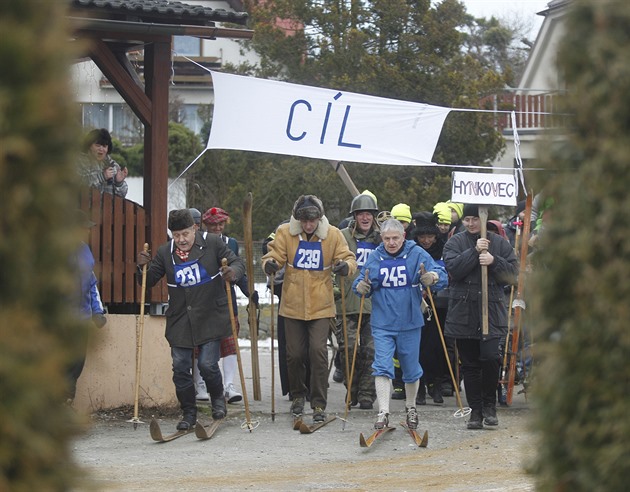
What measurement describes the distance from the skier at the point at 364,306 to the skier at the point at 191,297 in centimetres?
193

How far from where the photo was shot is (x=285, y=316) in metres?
11.4

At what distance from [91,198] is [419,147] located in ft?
11.2

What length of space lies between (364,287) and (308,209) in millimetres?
971

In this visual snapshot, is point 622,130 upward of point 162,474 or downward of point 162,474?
upward

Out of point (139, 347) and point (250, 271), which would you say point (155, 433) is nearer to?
point (139, 347)

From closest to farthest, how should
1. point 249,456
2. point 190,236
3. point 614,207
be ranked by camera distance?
point 614,207 < point 249,456 < point 190,236

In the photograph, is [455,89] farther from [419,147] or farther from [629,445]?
[629,445]

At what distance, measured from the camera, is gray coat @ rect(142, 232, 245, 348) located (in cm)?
1072

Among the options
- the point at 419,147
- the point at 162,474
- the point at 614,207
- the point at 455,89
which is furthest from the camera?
the point at 455,89

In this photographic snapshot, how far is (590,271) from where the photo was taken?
13.1 ft

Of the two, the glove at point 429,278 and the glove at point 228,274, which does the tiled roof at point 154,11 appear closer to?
the glove at point 228,274

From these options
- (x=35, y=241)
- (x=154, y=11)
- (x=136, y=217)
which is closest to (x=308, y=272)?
(x=136, y=217)

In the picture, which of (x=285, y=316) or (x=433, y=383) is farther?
(x=433, y=383)

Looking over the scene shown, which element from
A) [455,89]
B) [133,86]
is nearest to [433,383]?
[133,86]
